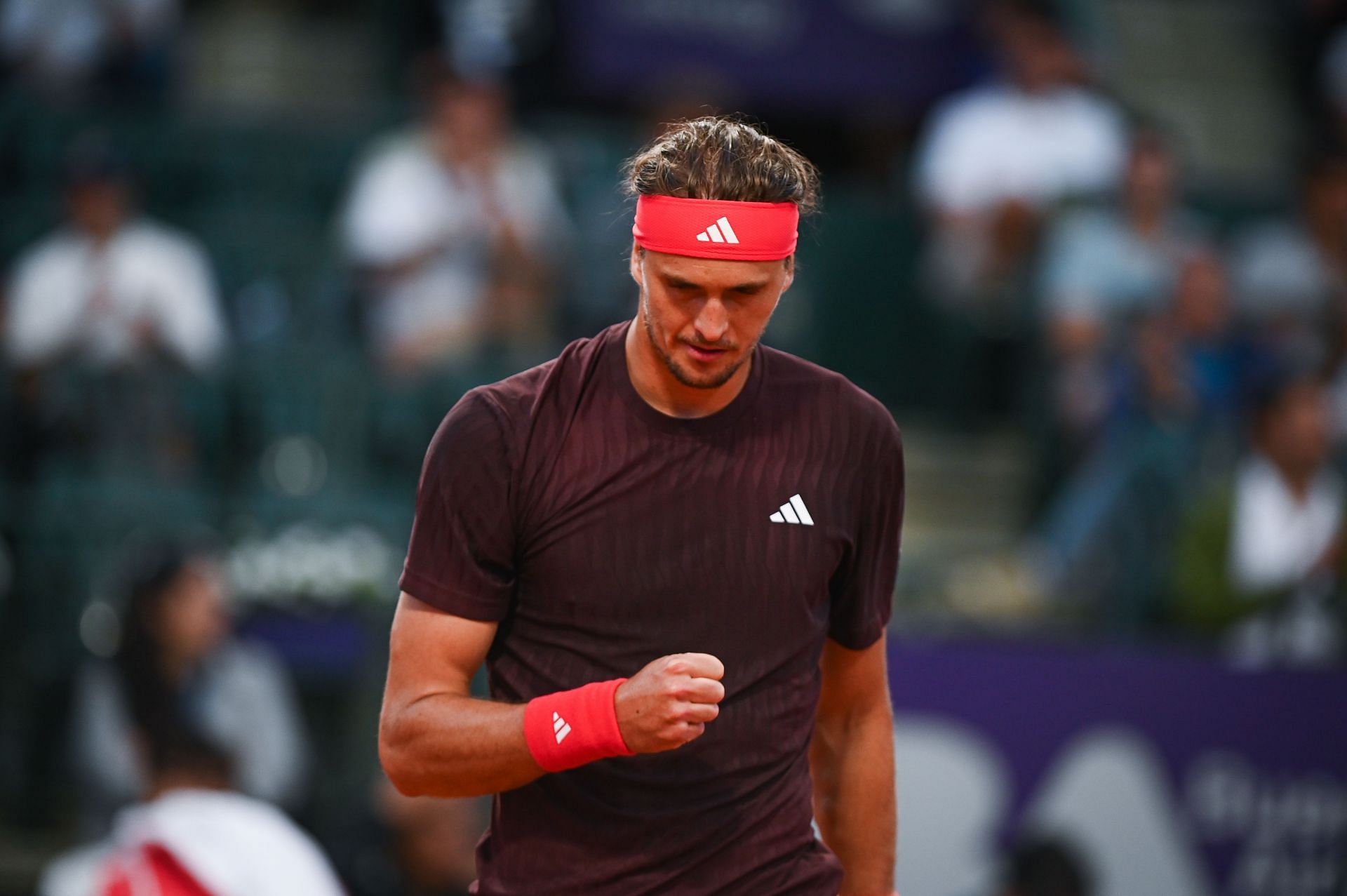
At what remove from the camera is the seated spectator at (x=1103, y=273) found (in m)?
8.02

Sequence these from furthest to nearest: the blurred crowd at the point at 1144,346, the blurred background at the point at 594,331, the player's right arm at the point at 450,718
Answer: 1. the blurred crowd at the point at 1144,346
2. the blurred background at the point at 594,331
3. the player's right arm at the point at 450,718

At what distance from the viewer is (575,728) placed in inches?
114

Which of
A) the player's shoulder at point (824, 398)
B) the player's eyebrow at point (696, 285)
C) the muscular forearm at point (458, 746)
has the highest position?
the player's eyebrow at point (696, 285)

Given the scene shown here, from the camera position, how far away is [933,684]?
21.4ft

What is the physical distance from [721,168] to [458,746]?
107cm

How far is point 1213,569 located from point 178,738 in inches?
149

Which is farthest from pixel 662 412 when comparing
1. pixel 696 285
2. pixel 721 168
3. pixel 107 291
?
pixel 107 291

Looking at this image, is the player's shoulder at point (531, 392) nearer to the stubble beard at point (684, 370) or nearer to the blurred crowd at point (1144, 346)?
the stubble beard at point (684, 370)

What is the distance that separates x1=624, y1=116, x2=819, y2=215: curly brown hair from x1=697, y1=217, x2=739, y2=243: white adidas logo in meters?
0.06

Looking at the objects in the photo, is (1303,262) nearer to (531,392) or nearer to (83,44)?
(83,44)

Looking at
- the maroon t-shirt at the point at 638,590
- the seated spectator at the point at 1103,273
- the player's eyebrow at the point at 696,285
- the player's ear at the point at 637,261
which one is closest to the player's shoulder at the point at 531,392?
the maroon t-shirt at the point at 638,590

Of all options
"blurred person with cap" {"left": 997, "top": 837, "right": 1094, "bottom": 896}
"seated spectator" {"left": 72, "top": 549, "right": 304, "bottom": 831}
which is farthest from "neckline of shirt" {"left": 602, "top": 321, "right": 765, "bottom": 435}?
"seated spectator" {"left": 72, "top": 549, "right": 304, "bottom": 831}

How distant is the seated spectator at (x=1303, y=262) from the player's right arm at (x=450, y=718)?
654 centimetres

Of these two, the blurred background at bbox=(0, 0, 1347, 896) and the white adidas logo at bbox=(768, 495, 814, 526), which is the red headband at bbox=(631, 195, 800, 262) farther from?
the blurred background at bbox=(0, 0, 1347, 896)
